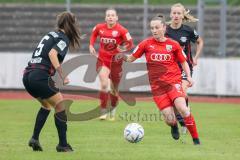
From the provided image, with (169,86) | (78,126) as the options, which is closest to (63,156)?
(169,86)

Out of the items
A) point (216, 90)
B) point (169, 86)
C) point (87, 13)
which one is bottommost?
point (216, 90)

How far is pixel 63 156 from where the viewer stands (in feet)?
34.6

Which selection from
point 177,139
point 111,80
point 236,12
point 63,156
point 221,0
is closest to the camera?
point 63,156

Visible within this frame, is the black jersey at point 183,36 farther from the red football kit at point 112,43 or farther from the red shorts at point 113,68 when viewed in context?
the red shorts at point 113,68

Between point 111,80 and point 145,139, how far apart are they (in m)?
4.41

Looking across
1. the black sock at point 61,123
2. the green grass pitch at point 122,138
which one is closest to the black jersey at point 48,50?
the black sock at point 61,123

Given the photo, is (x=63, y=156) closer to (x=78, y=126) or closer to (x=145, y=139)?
(x=145, y=139)

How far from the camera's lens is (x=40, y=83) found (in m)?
10.7

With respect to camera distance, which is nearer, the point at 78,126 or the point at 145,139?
the point at 145,139

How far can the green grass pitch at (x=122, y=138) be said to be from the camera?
35.3 ft

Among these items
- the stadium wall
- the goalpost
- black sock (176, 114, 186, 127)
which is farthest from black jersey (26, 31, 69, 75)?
the goalpost

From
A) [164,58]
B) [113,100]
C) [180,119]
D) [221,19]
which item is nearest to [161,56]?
[164,58]

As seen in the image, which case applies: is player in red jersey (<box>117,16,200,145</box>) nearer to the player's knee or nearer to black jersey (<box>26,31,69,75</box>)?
the player's knee

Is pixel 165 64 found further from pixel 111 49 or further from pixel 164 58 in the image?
pixel 111 49
